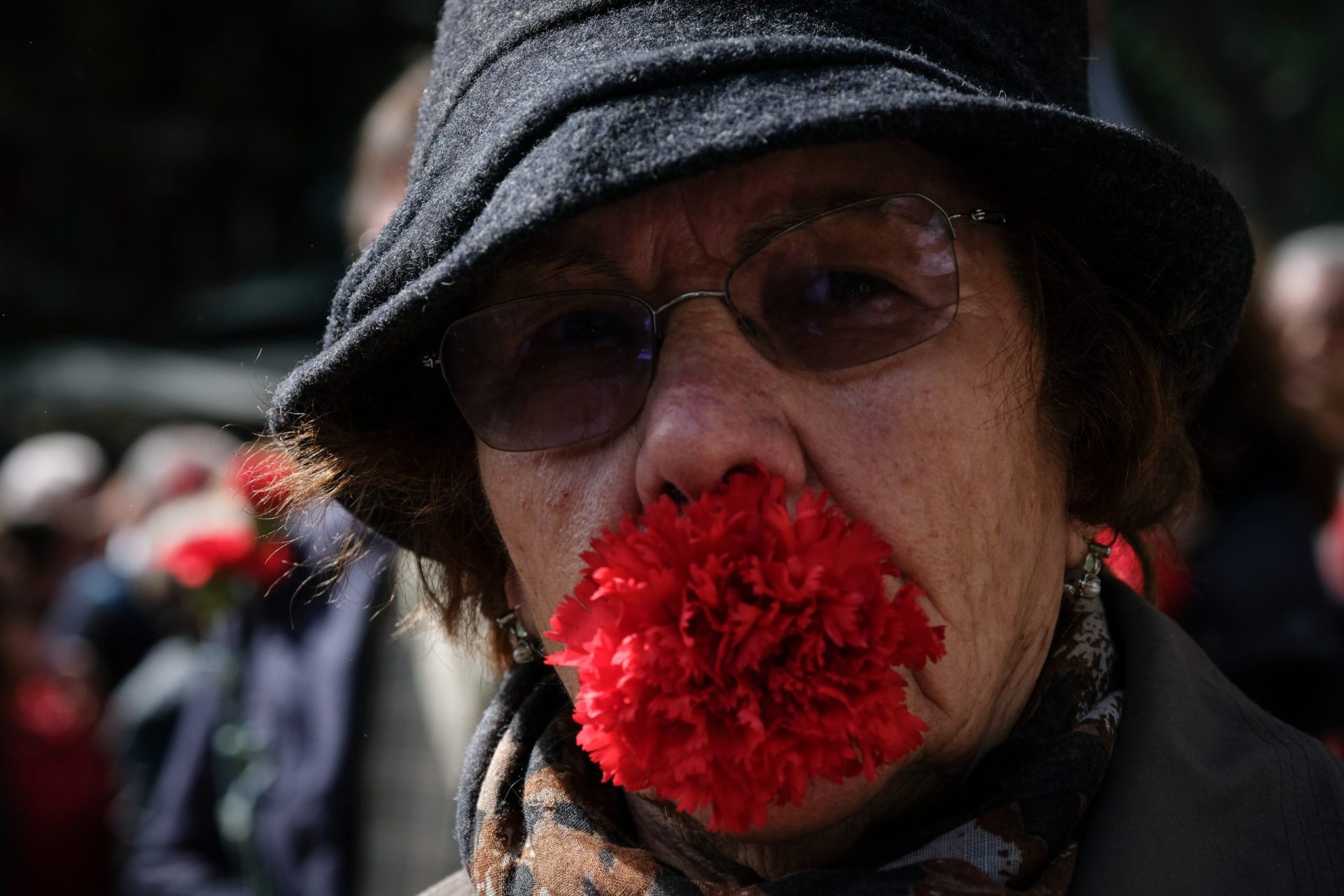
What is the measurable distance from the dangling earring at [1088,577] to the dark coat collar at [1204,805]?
0.17 m

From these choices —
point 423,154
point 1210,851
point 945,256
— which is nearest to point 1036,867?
point 1210,851

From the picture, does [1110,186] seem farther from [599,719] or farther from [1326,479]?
[1326,479]

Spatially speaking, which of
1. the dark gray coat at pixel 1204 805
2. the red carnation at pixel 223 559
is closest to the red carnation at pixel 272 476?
the dark gray coat at pixel 1204 805

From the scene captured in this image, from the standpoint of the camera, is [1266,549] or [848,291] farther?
[1266,549]

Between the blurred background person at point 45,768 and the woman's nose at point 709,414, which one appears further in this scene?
the blurred background person at point 45,768

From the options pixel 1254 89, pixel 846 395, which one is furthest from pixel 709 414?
pixel 1254 89

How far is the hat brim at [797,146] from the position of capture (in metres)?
1.58

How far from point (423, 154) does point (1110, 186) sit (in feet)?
3.31

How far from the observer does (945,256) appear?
1784mm

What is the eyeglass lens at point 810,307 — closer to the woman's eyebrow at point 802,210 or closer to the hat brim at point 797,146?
the woman's eyebrow at point 802,210

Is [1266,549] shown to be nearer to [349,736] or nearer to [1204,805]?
[1204,805]

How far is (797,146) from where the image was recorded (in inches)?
61.8

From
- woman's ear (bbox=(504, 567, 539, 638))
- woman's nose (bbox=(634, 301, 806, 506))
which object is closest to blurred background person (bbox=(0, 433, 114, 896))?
woman's ear (bbox=(504, 567, 539, 638))

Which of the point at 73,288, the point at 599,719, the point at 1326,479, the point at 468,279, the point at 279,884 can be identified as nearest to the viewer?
the point at 599,719
